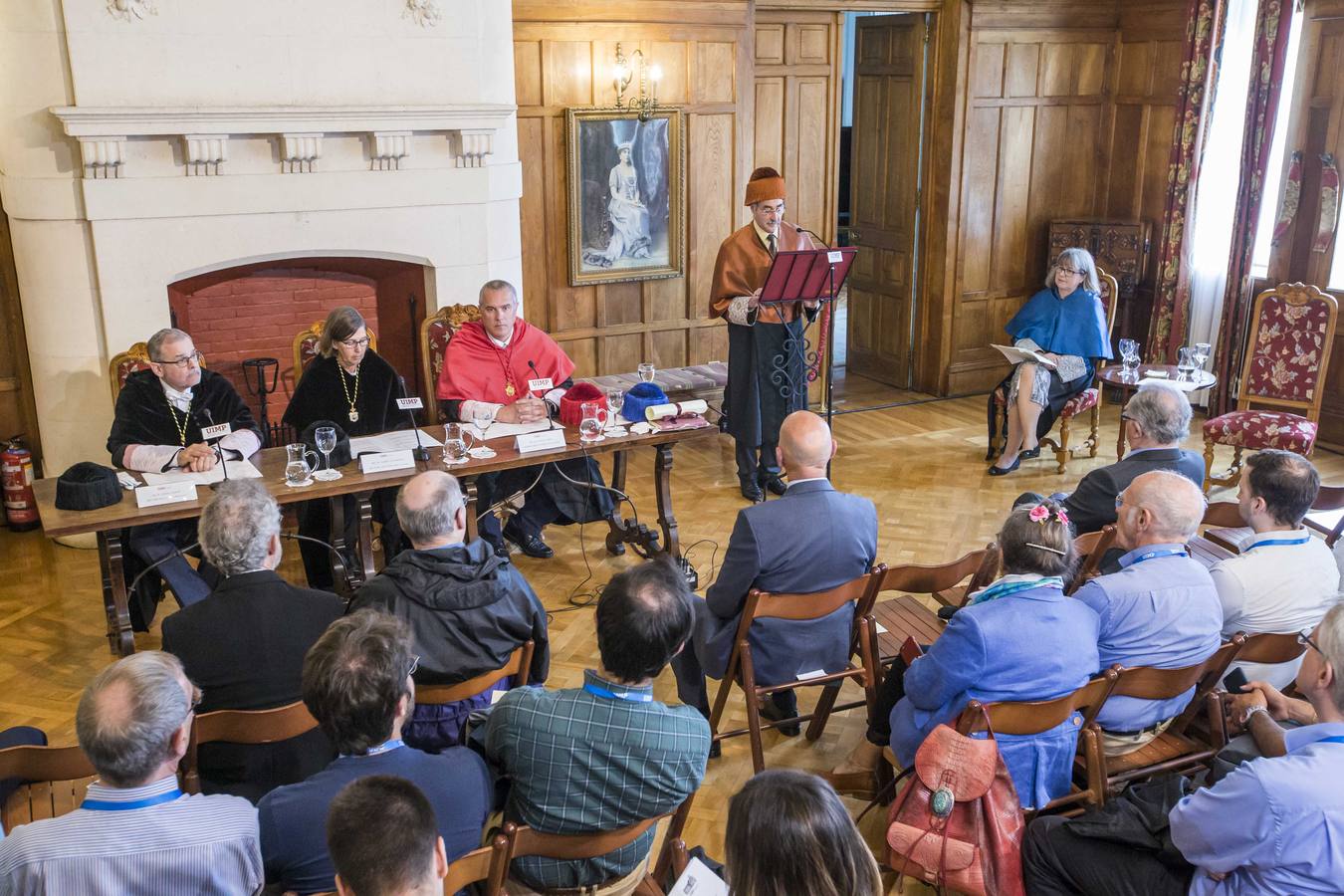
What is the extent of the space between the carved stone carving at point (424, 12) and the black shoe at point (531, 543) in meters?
2.56

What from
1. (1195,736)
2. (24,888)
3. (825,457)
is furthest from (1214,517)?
(24,888)

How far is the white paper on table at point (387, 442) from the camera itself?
4.84m

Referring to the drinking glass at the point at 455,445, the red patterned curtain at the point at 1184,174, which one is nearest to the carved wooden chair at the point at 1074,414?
the red patterned curtain at the point at 1184,174

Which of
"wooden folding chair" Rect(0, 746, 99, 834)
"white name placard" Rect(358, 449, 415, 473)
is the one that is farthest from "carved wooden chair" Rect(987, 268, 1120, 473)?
"wooden folding chair" Rect(0, 746, 99, 834)

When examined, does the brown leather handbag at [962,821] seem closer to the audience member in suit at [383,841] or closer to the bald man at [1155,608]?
the bald man at [1155,608]

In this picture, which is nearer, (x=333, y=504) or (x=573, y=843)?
(x=573, y=843)

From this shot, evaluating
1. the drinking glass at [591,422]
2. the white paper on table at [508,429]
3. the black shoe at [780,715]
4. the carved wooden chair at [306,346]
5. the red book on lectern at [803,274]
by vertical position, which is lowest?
the black shoe at [780,715]

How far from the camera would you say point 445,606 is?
3.10 m

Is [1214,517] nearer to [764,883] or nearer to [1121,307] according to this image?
[764,883]

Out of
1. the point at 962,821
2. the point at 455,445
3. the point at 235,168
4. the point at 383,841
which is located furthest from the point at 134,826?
the point at 235,168

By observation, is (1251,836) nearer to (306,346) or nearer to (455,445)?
(455,445)

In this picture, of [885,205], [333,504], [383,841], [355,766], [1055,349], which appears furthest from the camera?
[885,205]

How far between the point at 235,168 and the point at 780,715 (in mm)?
3665

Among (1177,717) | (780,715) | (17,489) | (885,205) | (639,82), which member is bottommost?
(780,715)
